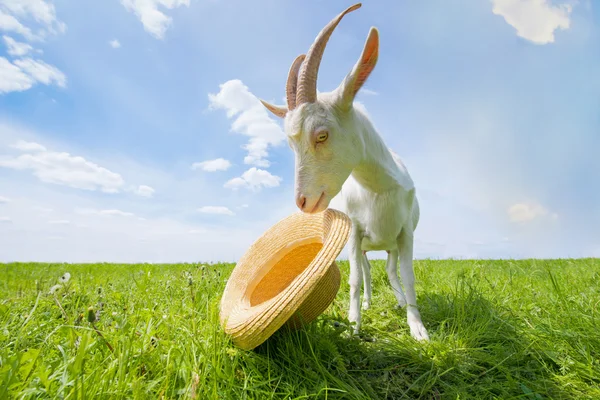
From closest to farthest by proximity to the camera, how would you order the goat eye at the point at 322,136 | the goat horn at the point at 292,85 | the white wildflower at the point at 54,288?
1. the white wildflower at the point at 54,288
2. the goat eye at the point at 322,136
3. the goat horn at the point at 292,85

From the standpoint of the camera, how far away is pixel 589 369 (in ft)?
7.85

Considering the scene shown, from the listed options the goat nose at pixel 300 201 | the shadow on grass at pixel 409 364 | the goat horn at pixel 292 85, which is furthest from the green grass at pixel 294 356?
the goat horn at pixel 292 85

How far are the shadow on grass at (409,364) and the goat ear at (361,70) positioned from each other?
1560mm

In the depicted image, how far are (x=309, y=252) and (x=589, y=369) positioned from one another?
1.95 metres

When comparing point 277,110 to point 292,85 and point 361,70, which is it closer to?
point 292,85

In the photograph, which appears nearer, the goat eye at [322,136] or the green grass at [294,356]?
the green grass at [294,356]

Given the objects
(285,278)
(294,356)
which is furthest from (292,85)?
(294,356)

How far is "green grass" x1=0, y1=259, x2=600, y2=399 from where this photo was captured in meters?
1.75

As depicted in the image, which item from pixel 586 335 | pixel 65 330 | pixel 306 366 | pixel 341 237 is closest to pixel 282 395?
pixel 306 366

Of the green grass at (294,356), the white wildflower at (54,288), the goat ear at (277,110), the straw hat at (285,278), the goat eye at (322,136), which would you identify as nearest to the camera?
the green grass at (294,356)

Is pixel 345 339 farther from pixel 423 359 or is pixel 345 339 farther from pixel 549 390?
pixel 549 390

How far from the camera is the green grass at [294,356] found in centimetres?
175

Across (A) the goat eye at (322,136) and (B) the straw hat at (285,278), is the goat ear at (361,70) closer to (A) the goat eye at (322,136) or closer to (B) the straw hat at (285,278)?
(A) the goat eye at (322,136)

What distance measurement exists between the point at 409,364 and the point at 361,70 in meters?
1.99
